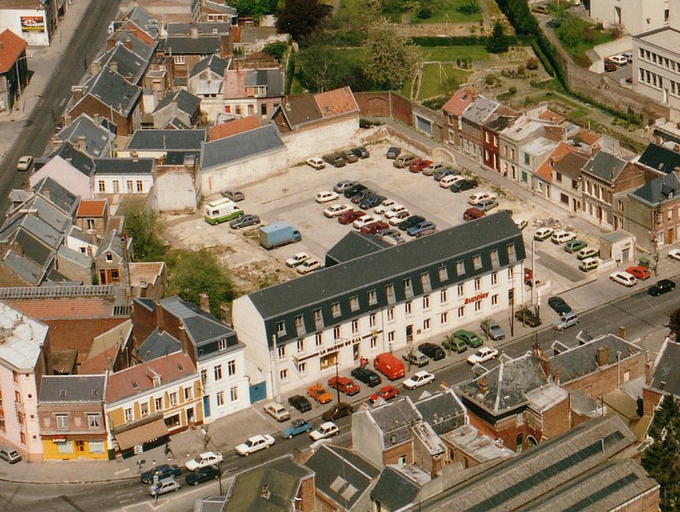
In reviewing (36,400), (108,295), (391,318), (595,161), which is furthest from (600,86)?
(36,400)

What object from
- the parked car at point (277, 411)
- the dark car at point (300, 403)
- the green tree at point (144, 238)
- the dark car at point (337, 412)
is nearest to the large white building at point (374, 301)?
the dark car at point (300, 403)

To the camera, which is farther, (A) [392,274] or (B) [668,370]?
(A) [392,274]

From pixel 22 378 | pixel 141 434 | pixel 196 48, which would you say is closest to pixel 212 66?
pixel 196 48

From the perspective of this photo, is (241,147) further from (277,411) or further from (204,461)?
(204,461)

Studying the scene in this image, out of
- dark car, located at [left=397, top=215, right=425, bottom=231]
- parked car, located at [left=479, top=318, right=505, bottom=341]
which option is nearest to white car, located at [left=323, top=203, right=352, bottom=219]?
dark car, located at [left=397, top=215, right=425, bottom=231]

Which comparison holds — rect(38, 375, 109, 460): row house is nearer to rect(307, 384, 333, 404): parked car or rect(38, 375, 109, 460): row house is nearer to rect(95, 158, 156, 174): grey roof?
rect(307, 384, 333, 404): parked car

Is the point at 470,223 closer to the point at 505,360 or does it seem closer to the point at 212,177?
the point at 505,360

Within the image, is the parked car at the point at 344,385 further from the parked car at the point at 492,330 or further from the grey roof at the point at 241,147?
the grey roof at the point at 241,147
